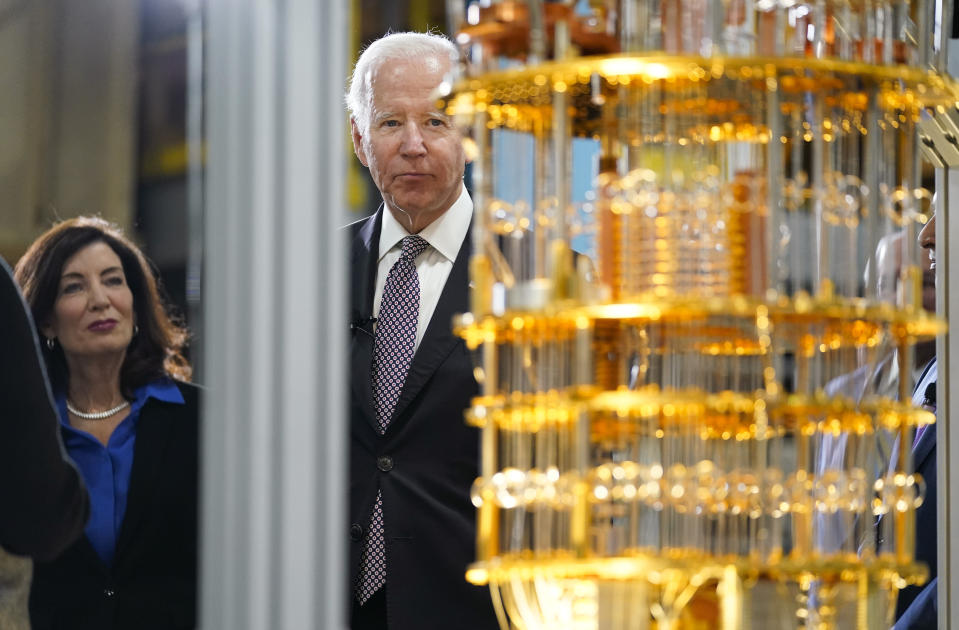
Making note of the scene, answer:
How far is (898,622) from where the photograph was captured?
401cm

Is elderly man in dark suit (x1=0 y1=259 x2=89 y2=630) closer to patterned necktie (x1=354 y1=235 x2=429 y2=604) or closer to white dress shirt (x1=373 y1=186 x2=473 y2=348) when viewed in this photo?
patterned necktie (x1=354 y1=235 x2=429 y2=604)

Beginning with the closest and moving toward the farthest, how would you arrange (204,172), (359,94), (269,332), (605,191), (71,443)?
(269,332)
(605,191)
(204,172)
(71,443)
(359,94)

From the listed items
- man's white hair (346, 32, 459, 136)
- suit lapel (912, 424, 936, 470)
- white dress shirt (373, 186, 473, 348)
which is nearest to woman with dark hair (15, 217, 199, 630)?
white dress shirt (373, 186, 473, 348)

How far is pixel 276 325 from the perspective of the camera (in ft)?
8.17

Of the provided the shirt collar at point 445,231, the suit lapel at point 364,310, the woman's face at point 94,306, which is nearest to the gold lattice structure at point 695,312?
the woman's face at point 94,306

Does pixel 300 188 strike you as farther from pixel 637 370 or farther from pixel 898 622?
pixel 898 622

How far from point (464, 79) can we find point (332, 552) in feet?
2.64

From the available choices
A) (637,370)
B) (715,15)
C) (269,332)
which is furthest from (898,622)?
(269,332)

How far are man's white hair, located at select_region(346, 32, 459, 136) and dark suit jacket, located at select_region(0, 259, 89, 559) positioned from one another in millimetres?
1210

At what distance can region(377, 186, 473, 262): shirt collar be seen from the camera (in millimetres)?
4219

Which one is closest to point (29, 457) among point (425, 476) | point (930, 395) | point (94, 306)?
point (94, 306)

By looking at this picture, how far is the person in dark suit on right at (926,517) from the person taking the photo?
3.93 m

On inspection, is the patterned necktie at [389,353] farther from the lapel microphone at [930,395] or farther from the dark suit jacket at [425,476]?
the lapel microphone at [930,395]

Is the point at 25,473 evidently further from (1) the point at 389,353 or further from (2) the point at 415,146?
(2) the point at 415,146
